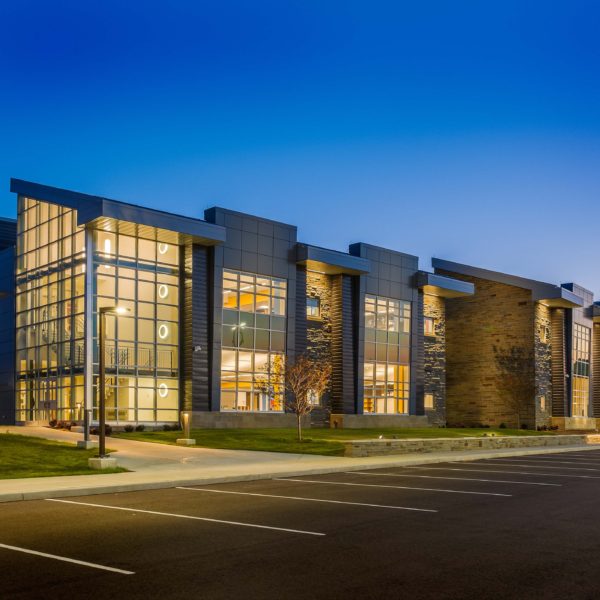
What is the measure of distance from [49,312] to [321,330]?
15.9 metres

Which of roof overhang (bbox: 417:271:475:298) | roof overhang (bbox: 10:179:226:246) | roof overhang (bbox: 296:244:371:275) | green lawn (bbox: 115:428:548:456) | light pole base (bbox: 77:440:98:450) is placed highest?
roof overhang (bbox: 10:179:226:246)

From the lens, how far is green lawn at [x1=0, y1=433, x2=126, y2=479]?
18.5 metres

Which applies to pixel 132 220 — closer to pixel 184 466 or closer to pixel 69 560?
pixel 184 466

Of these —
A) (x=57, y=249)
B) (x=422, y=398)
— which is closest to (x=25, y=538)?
(x=57, y=249)

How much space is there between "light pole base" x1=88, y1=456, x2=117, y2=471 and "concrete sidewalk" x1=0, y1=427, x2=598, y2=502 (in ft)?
1.96

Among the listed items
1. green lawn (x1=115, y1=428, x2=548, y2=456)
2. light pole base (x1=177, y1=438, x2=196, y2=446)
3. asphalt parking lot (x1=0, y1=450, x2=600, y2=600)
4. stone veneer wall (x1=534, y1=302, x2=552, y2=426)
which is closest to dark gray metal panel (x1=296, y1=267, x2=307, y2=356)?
green lawn (x1=115, y1=428, x2=548, y2=456)

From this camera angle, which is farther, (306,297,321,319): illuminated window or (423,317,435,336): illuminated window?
(423,317,435,336): illuminated window

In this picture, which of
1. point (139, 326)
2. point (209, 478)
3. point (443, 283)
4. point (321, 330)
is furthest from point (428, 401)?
point (209, 478)

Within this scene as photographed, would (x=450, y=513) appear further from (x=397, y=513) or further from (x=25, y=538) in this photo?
(x=25, y=538)

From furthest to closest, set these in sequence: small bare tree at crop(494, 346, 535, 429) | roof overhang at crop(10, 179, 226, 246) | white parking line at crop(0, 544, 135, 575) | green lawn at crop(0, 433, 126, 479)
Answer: small bare tree at crop(494, 346, 535, 429) < roof overhang at crop(10, 179, 226, 246) < green lawn at crop(0, 433, 126, 479) < white parking line at crop(0, 544, 135, 575)

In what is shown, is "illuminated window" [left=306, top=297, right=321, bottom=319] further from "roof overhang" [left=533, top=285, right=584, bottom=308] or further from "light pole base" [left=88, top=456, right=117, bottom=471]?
"light pole base" [left=88, top=456, right=117, bottom=471]

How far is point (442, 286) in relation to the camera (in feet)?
169

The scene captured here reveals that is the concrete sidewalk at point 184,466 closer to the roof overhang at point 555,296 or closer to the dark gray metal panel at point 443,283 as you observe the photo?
the dark gray metal panel at point 443,283

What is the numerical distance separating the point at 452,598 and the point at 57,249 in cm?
3494
